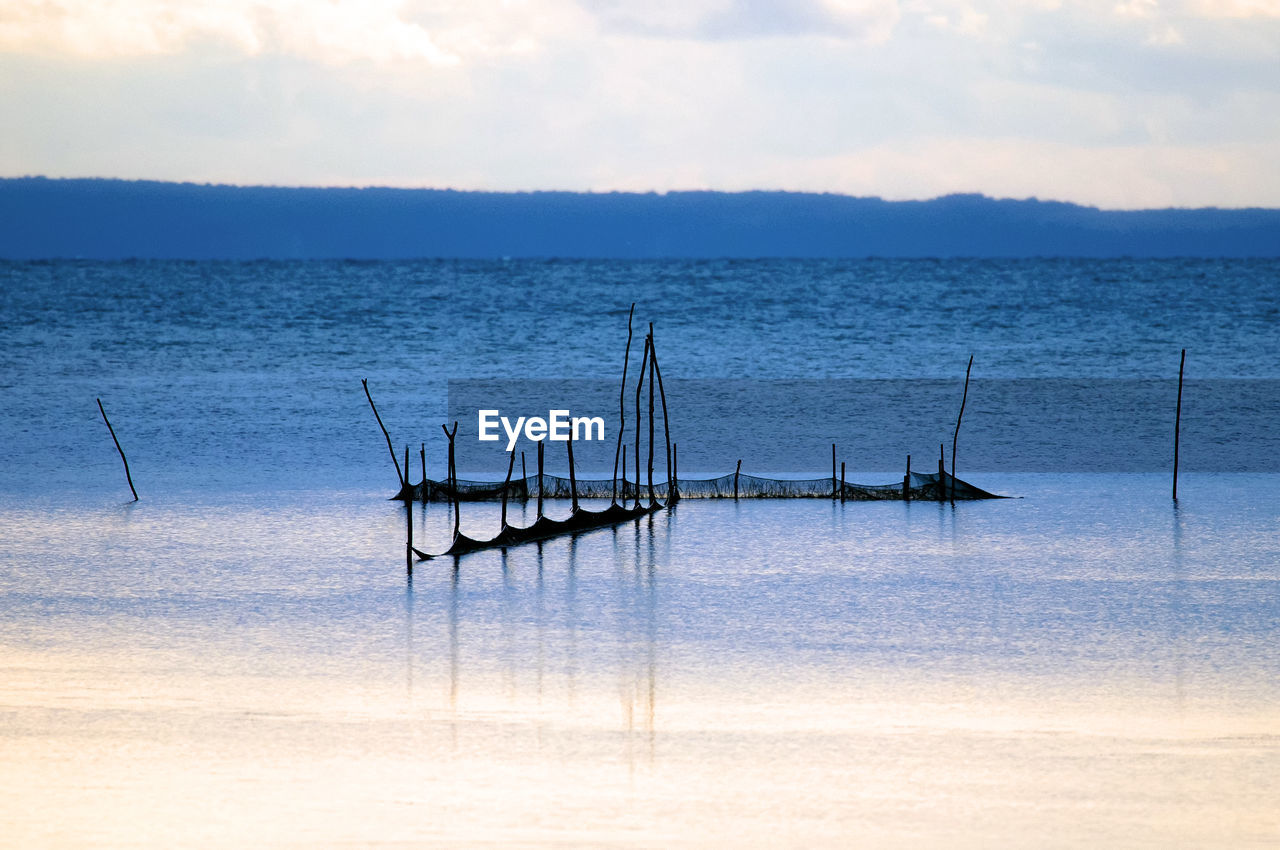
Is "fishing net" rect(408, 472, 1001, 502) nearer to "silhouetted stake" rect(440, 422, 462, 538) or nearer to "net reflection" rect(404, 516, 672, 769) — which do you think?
"silhouetted stake" rect(440, 422, 462, 538)

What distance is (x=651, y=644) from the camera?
11.2 meters

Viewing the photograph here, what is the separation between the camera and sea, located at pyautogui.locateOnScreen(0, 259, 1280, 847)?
7.55m

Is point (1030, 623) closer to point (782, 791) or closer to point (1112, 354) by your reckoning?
point (782, 791)

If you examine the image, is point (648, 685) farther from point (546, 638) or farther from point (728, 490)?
point (728, 490)

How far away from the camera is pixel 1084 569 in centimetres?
1421

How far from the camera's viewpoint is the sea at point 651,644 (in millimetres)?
7547

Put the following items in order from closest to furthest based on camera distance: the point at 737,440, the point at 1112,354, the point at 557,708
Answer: the point at 557,708 → the point at 737,440 → the point at 1112,354

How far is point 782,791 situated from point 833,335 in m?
48.0

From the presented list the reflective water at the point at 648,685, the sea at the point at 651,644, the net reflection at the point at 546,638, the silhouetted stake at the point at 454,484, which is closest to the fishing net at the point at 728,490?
the sea at the point at 651,644

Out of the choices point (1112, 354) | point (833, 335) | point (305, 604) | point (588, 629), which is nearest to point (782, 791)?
point (588, 629)

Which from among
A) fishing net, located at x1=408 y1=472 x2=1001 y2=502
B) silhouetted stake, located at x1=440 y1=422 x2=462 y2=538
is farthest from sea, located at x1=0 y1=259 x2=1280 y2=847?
silhouetted stake, located at x1=440 y1=422 x2=462 y2=538

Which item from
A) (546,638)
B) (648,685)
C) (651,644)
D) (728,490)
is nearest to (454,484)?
(546,638)

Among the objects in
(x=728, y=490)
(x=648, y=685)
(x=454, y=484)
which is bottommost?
(x=648, y=685)

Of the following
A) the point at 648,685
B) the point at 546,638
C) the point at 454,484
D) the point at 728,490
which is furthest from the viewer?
the point at 728,490
